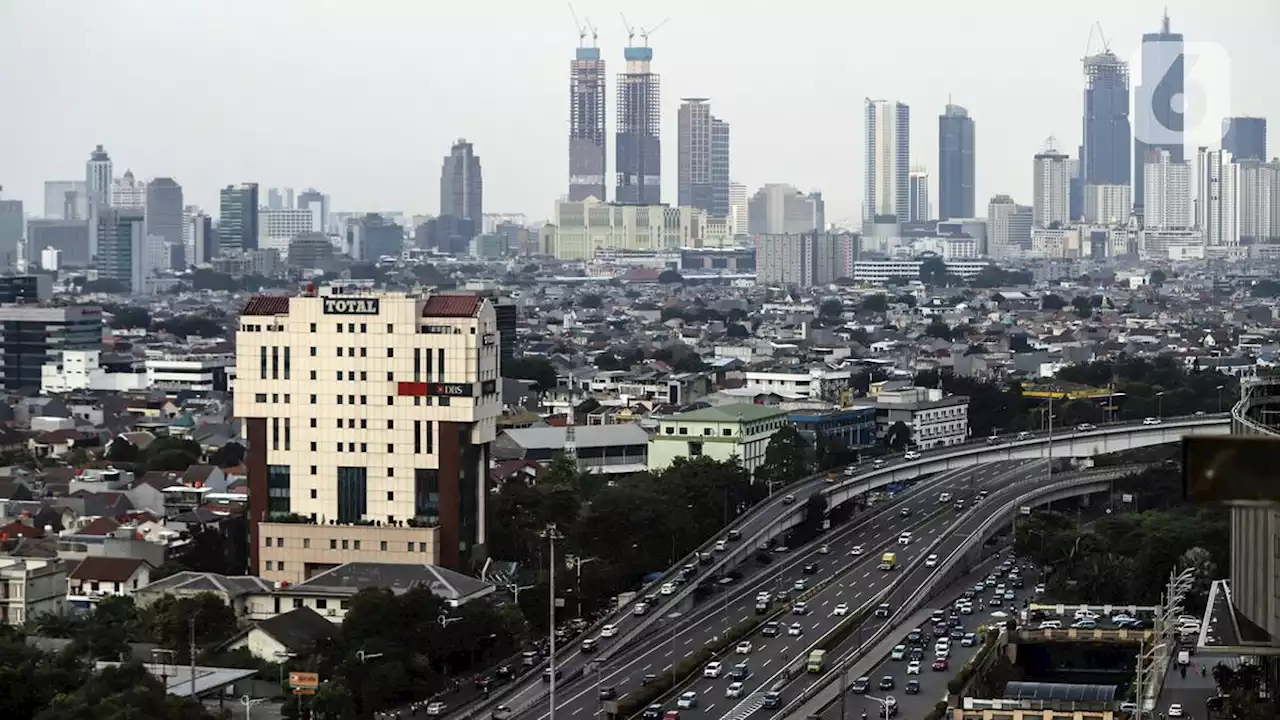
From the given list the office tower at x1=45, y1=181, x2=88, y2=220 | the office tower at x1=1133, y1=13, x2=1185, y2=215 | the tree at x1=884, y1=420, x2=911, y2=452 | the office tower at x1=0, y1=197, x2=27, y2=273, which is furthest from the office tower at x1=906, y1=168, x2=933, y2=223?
the tree at x1=884, y1=420, x2=911, y2=452

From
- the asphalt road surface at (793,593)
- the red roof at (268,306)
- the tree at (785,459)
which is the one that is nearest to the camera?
the asphalt road surface at (793,593)

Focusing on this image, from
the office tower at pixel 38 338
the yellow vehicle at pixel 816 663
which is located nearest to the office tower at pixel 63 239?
the office tower at pixel 38 338

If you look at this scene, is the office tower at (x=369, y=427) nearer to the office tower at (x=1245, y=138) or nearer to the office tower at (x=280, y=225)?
the office tower at (x=1245, y=138)

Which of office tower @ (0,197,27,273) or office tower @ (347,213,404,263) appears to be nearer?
office tower @ (0,197,27,273)

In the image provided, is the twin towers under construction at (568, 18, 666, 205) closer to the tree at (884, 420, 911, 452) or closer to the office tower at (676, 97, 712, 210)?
the office tower at (676, 97, 712, 210)

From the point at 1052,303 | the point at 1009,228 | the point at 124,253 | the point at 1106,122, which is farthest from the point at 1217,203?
the point at 124,253
